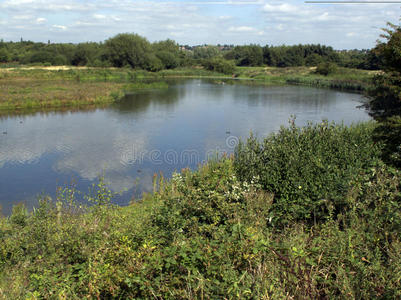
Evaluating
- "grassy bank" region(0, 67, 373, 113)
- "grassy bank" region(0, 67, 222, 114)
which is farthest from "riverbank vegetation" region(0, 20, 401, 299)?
"grassy bank" region(0, 67, 222, 114)

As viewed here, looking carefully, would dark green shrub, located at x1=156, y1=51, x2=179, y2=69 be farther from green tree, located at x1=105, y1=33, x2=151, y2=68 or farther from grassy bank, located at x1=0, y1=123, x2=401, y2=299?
grassy bank, located at x1=0, y1=123, x2=401, y2=299

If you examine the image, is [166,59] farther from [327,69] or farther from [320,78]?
[327,69]

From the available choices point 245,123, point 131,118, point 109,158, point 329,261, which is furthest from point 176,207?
point 131,118

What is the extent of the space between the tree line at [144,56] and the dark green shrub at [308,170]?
164 ft

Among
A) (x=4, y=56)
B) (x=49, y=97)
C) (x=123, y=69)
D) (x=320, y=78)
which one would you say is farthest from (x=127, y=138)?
(x=4, y=56)

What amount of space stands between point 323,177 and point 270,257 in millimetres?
2423

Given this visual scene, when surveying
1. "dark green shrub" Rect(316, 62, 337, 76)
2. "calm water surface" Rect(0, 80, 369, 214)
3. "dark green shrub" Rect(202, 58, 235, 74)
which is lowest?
"calm water surface" Rect(0, 80, 369, 214)

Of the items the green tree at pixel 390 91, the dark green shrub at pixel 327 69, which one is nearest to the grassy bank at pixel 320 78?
the dark green shrub at pixel 327 69

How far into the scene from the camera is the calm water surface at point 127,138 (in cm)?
1225

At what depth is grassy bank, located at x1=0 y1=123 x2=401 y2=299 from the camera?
2.92 metres

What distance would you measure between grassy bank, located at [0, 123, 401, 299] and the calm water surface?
18.5ft

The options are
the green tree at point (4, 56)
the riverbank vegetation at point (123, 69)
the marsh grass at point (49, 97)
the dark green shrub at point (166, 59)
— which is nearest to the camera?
the marsh grass at point (49, 97)

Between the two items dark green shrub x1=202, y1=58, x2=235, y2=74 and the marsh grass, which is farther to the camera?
dark green shrub x1=202, y1=58, x2=235, y2=74

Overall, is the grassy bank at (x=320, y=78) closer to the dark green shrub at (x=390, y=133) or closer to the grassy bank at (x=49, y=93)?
the grassy bank at (x=49, y=93)
